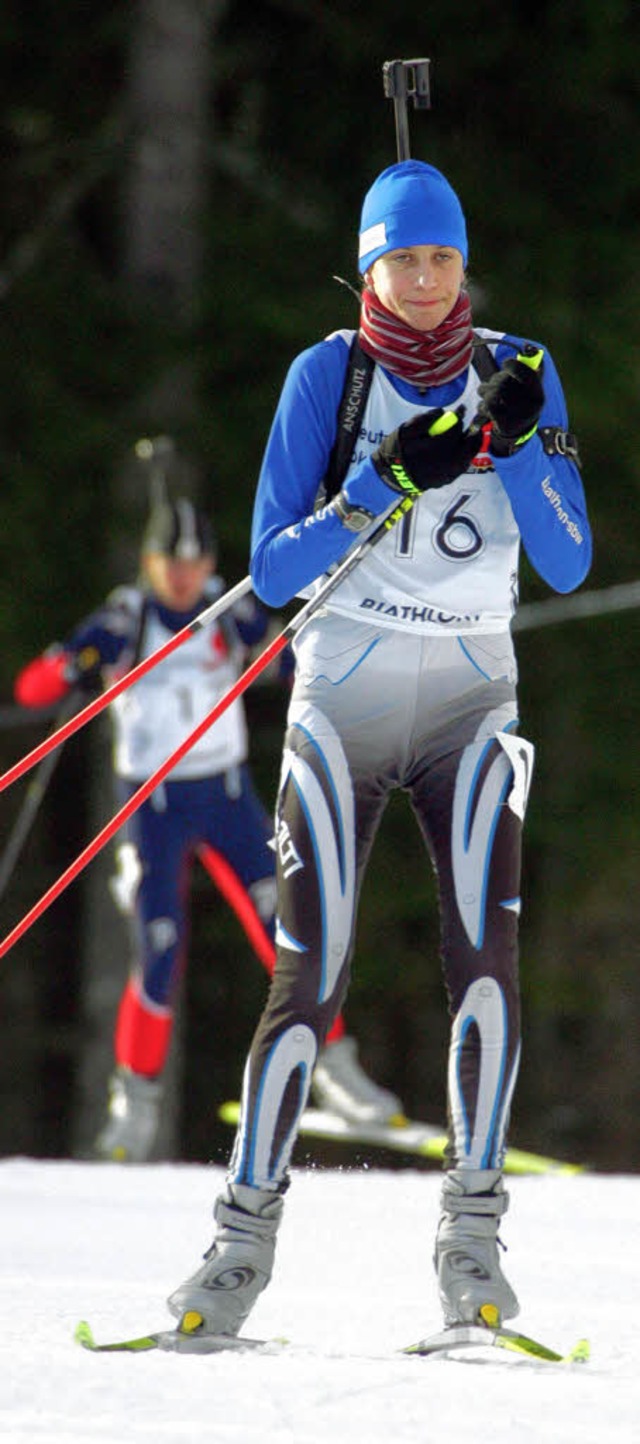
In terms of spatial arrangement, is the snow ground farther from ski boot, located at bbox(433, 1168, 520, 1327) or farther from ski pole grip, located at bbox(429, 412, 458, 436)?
ski pole grip, located at bbox(429, 412, 458, 436)

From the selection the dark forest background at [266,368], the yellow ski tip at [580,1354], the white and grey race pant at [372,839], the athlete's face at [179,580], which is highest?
the dark forest background at [266,368]

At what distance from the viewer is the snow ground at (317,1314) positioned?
8.86 feet

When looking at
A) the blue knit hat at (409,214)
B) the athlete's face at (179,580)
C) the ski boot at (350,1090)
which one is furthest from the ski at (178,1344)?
the athlete's face at (179,580)

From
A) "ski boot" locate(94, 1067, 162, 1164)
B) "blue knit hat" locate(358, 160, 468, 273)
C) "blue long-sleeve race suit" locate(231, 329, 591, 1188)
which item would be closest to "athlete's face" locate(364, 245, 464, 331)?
"blue knit hat" locate(358, 160, 468, 273)

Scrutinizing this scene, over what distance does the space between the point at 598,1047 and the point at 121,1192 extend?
26.9 feet

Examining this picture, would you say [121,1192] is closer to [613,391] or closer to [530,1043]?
[613,391]

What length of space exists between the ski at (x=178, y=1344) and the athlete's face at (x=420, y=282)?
1.64m

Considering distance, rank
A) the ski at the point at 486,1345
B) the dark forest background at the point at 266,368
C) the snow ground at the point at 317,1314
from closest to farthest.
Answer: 1. the snow ground at the point at 317,1314
2. the ski at the point at 486,1345
3. the dark forest background at the point at 266,368

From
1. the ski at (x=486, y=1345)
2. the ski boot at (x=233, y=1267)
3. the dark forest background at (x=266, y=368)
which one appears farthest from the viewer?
the dark forest background at (x=266, y=368)

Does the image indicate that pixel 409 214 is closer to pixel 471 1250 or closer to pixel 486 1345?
pixel 471 1250

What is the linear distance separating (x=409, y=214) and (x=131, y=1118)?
4487mm

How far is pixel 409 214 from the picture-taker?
337 centimetres

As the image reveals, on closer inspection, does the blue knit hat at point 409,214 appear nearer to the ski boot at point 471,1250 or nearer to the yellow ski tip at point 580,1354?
the ski boot at point 471,1250

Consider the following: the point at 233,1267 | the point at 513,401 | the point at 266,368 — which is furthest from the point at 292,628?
the point at 266,368
